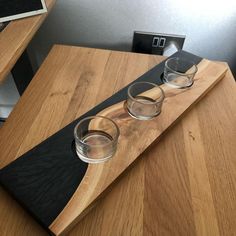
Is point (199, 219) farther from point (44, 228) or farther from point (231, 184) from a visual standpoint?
point (44, 228)

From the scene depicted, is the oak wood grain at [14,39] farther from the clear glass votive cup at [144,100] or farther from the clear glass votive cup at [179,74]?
the clear glass votive cup at [179,74]

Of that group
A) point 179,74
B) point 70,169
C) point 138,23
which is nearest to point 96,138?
point 70,169

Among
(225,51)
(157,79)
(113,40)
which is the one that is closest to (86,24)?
(113,40)

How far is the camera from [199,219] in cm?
47

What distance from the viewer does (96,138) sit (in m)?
0.58

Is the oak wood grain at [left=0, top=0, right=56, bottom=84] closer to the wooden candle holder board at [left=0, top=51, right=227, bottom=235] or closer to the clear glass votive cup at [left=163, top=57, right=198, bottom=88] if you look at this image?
the wooden candle holder board at [left=0, top=51, right=227, bottom=235]

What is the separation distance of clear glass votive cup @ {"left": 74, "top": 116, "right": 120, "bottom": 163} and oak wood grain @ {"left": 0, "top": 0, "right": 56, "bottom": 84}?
24cm

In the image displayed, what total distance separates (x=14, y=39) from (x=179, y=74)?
0.48m

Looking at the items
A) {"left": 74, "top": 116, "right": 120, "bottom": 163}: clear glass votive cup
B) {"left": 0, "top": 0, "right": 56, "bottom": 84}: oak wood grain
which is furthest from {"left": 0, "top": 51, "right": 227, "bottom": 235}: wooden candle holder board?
{"left": 0, "top": 0, "right": 56, "bottom": 84}: oak wood grain

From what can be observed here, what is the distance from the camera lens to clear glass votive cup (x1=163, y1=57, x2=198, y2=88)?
0.72 m

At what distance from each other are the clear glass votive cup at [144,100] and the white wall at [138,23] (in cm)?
50

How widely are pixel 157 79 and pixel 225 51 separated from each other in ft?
1.97

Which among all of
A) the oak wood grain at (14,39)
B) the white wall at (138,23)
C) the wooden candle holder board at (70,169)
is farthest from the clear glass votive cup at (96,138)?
the white wall at (138,23)

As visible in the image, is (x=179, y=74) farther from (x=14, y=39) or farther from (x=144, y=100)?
(x=14, y=39)
